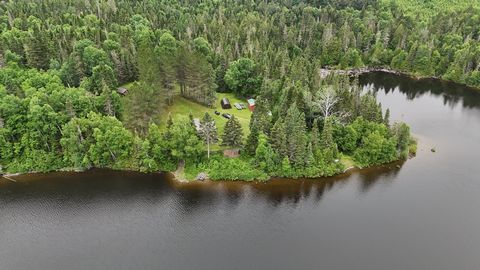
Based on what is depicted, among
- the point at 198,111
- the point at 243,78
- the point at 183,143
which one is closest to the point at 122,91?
the point at 198,111

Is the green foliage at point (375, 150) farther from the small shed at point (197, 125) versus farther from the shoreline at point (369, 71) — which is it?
the shoreline at point (369, 71)

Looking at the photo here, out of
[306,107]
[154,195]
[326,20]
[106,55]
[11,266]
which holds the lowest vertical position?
[11,266]

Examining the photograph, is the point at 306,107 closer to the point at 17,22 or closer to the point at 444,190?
the point at 444,190

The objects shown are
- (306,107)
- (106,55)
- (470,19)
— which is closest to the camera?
(306,107)

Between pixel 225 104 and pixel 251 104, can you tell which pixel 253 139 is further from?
pixel 225 104

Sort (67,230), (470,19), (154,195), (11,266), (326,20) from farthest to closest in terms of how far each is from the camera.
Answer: (326,20), (470,19), (154,195), (67,230), (11,266)

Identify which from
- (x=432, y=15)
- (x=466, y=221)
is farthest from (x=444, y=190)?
(x=432, y=15)

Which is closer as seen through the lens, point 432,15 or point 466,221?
point 466,221

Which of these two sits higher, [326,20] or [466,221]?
[326,20]
